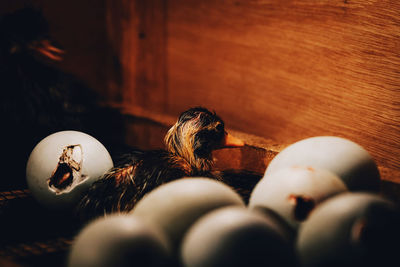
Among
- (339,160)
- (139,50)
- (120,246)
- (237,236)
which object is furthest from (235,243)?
(139,50)

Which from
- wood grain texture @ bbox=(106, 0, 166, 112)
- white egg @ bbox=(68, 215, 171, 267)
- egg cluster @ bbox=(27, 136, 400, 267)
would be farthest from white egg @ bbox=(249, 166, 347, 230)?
wood grain texture @ bbox=(106, 0, 166, 112)

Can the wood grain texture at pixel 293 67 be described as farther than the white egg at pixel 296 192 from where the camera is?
Yes

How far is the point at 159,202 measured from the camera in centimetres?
93

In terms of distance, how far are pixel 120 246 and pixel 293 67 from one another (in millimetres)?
1249

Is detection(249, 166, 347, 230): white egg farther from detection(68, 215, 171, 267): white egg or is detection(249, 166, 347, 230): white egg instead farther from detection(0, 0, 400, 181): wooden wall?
detection(0, 0, 400, 181): wooden wall

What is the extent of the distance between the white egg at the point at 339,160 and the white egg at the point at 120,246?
1.47 ft

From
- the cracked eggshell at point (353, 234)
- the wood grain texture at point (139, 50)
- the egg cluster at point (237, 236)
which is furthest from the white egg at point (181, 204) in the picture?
the wood grain texture at point (139, 50)

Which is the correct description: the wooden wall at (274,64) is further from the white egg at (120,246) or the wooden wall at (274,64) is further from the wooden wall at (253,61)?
the white egg at (120,246)

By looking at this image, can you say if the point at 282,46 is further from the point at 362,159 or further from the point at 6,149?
the point at 6,149

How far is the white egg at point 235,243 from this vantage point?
2.52 ft

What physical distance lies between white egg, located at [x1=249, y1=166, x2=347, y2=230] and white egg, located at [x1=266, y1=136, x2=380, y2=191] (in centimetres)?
12

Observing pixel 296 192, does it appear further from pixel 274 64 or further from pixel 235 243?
pixel 274 64

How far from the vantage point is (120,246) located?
78cm

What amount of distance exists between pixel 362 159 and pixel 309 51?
30.0 inches
